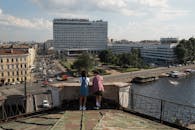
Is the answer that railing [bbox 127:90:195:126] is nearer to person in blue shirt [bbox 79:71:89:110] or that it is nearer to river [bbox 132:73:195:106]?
person in blue shirt [bbox 79:71:89:110]

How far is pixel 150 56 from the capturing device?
11919 centimetres

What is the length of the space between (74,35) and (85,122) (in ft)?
454

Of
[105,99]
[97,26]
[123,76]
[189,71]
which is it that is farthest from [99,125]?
[97,26]

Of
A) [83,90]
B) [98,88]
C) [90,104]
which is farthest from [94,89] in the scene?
[90,104]

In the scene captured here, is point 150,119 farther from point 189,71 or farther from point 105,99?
point 189,71

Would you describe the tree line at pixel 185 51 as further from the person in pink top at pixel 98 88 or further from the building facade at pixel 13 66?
the person in pink top at pixel 98 88

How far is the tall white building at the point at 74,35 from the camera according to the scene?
5610 inches

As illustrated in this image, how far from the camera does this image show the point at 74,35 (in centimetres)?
14300

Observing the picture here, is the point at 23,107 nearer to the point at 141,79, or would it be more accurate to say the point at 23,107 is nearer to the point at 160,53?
the point at 141,79

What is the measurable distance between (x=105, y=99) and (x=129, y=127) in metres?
2.13

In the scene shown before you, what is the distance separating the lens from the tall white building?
142 meters

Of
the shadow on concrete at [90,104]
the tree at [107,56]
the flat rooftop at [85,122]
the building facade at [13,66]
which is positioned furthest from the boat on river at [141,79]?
the flat rooftop at [85,122]

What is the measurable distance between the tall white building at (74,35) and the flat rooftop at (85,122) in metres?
135

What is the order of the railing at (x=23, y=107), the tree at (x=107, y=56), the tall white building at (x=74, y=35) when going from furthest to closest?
the tall white building at (x=74, y=35), the tree at (x=107, y=56), the railing at (x=23, y=107)
